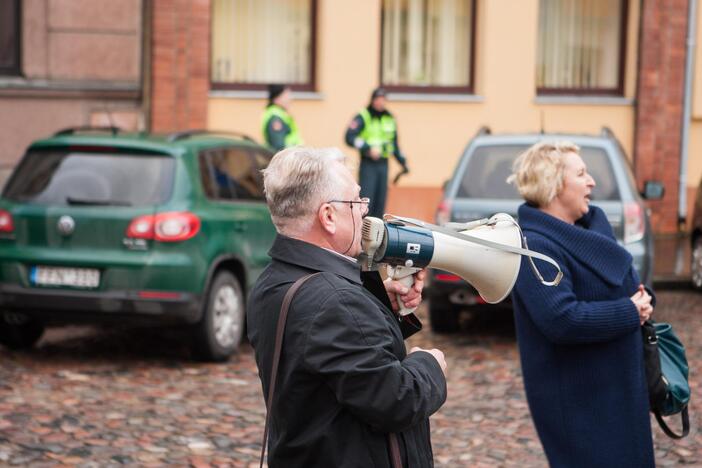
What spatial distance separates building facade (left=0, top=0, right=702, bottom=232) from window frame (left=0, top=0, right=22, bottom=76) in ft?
0.34

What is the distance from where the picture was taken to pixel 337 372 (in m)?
2.94

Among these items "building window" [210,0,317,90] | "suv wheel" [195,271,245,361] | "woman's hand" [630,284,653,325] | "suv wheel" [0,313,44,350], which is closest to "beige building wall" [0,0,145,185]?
"building window" [210,0,317,90]

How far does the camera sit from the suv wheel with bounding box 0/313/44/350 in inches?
368

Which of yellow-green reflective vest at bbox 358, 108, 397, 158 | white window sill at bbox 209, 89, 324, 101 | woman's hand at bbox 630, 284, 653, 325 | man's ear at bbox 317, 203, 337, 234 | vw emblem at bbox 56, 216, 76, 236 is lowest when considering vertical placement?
vw emblem at bbox 56, 216, 76, 236

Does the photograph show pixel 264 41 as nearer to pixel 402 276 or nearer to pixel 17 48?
pixel 17 48

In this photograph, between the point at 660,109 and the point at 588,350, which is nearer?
the point at 588,350

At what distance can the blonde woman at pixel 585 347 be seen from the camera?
438 cm

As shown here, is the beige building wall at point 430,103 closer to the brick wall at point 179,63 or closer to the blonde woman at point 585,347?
the brick wall at point 179,63

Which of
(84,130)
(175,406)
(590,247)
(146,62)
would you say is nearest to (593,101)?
(146,62)

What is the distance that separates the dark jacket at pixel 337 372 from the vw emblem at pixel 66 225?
5771 mm

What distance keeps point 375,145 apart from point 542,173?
9.92 metres

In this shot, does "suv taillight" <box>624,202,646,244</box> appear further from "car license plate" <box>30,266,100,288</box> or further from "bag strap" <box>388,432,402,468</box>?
"bag strap" <box>388,432,402,468</box>

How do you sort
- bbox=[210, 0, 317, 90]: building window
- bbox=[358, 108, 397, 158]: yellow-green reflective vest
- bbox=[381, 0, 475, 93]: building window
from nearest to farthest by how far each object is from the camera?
1. bbox=[358, 108, 397, 158]: yellow-green reflective vest
2. bbox=[210, 0, 317, 90]: building window
3. bbox=[381, 0, 475, 93]: building window

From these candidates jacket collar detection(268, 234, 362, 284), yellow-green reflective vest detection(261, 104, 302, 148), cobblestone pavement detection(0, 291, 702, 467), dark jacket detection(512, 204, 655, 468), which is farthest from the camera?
yellow-green reflective vest detection(261, 104, 302, 148)
